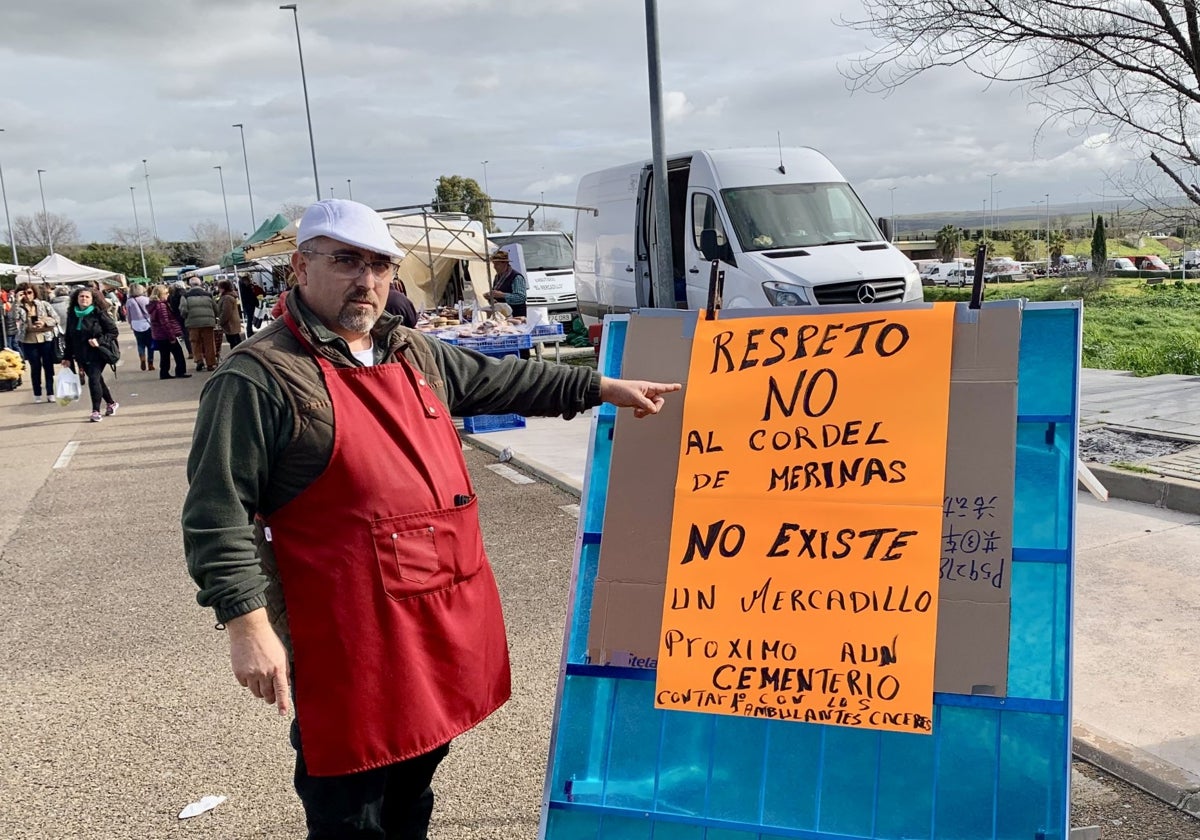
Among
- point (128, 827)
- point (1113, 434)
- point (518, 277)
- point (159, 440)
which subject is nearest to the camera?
point (128, 827)

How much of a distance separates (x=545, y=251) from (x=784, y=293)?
976 cm

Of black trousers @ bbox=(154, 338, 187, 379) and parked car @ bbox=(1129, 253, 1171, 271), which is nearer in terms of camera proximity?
black trousers @ bbox=(154, 338, 187, 379)

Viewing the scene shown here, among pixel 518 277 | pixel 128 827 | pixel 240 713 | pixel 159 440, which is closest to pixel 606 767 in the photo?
pixel 128 827

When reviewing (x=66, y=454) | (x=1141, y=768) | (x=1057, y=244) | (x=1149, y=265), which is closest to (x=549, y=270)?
(x=66, y=454)

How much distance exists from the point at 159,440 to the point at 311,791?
10.1 meters

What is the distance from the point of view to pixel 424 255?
1950cm

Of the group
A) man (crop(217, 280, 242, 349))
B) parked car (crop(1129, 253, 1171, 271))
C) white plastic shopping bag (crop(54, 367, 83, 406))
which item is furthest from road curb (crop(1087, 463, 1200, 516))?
parked car (crop(1129, 253, 1171, 271))

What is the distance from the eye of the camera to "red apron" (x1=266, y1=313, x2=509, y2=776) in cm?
218

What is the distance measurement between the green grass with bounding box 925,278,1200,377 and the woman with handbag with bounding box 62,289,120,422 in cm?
1178

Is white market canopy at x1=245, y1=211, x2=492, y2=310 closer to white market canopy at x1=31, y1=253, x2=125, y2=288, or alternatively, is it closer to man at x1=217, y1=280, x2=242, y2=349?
man at x1=217, y1=280, x2=242, y2=349

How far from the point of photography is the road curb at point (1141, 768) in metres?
3.03

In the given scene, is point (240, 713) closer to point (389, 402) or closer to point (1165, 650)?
point (389, 402)

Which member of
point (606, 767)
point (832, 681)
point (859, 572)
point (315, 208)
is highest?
point (315, 208)

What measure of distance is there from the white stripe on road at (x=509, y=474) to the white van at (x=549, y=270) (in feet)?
33.2
